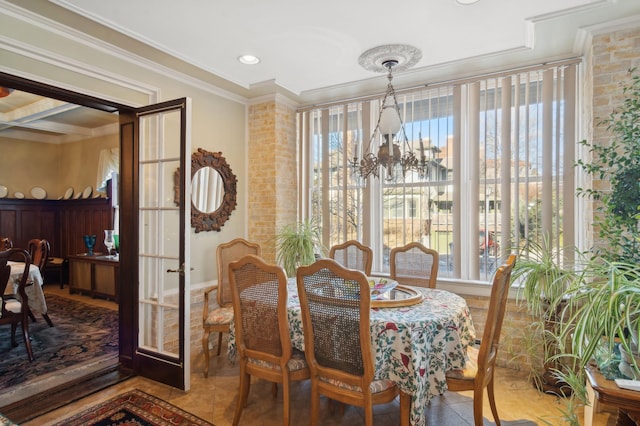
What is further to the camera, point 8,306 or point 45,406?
point 8,306

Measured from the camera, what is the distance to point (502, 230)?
3408mm

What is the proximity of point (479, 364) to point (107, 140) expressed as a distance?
672 cm

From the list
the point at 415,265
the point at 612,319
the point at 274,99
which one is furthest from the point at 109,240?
the point at 612,319

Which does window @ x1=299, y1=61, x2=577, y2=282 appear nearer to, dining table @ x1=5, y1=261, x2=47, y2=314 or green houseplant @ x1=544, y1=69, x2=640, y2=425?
green houseplant @ x1=544, y1=69, x2=640, y2=425

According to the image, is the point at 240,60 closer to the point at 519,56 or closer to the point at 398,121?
the point at 398,121

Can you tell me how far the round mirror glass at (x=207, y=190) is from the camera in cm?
377

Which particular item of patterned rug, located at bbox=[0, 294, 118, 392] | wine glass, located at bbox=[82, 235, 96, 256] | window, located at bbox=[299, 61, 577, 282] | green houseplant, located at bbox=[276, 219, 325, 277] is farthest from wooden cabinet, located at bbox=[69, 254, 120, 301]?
window, located at bbox=[299, 61, 577, 282]

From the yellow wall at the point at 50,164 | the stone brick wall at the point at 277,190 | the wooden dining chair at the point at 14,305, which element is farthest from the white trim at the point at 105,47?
the yellow wall at the point at 50,164

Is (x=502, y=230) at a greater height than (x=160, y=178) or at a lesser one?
lesser

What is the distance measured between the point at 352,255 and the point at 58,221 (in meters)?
6.39

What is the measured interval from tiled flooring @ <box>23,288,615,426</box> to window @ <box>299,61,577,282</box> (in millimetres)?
1104

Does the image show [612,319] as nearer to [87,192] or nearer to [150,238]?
[150,238]

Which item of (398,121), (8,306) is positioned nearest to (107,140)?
(8,306)

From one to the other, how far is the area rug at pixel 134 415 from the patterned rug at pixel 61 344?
3.00 feet
